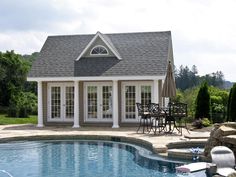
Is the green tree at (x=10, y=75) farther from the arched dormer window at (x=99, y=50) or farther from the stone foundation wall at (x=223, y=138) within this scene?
the stone foundation wall at (x=223, y=138)

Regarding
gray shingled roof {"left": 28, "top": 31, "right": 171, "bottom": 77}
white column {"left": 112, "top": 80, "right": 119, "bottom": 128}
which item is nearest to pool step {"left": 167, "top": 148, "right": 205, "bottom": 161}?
gray shingled roof {"left": 28, "top": 31, "right": 171, "bottom": 77}

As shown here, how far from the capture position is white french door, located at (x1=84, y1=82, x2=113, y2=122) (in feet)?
71.8

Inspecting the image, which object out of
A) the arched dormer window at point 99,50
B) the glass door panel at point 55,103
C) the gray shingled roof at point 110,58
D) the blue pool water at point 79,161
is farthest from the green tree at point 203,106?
the blue pool water at point 79,161

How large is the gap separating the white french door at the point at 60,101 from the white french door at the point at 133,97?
2.92 meters

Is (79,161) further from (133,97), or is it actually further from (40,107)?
(40,107)

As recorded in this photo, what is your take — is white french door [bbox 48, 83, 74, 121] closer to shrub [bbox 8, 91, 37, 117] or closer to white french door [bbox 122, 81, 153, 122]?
white french door [bbox 122, 81, 153, 122]

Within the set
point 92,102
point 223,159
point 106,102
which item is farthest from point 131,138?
point 223,159

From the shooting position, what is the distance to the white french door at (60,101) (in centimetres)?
2238

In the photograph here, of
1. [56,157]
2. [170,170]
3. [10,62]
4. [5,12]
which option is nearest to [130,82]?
[5,12]

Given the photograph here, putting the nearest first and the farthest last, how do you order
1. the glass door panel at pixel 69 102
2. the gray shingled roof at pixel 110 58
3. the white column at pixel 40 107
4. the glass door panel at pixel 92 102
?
the gray shingled roof at pixel 110 58 → the white column at pixel 40 107 → the glass door panel at pixel 92 102 → the glass door panel at pixel 69 102

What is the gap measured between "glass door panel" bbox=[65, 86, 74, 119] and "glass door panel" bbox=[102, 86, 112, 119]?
1.75 metres

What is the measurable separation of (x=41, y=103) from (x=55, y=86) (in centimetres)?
129

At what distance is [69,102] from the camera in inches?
882

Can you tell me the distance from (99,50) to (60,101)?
→ 3.48m
